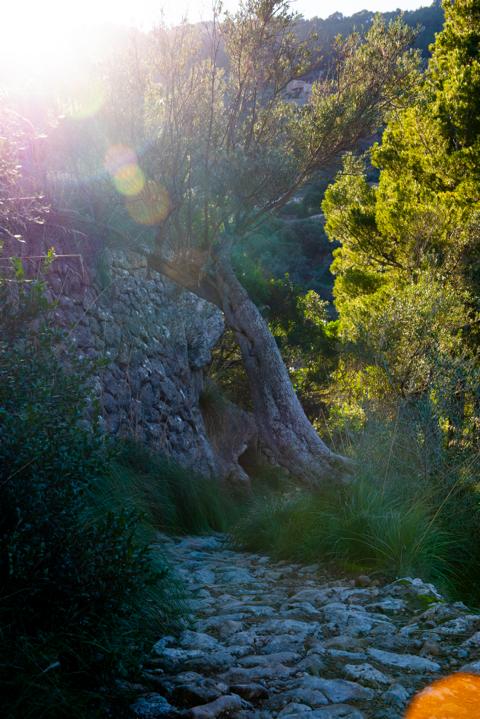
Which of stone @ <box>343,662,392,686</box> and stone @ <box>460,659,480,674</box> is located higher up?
stone @ <box>343,662,392,686</box>

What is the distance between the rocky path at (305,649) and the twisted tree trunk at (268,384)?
2.88 meters

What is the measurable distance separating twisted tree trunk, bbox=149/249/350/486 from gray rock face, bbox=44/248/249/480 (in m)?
1.25

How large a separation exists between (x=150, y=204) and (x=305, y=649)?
5.59 meters

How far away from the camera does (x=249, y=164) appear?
8.05m

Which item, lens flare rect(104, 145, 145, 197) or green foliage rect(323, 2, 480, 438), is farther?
green foliage rect(323, 2, 480, 438)

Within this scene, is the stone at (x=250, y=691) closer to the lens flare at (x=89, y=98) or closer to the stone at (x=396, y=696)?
the stone at (x=396, y=696)

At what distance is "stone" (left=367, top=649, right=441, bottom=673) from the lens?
132 inches

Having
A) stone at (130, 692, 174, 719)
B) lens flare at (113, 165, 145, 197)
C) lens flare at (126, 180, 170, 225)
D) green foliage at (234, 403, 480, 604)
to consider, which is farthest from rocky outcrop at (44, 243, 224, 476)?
stone at (130, 692, 174, 719)

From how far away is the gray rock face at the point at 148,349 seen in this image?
8.84 meters

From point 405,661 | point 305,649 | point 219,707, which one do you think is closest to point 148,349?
point 305,649

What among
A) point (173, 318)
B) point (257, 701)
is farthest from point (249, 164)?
point (257, 701)

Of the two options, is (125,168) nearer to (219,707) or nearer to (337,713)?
(219,707)

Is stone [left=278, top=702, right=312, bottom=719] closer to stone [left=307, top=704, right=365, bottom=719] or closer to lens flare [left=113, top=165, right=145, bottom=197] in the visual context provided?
stone [left=307, top=704, right=365, bottom=719]

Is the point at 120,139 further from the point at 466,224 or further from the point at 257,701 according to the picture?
the point at 466,224
